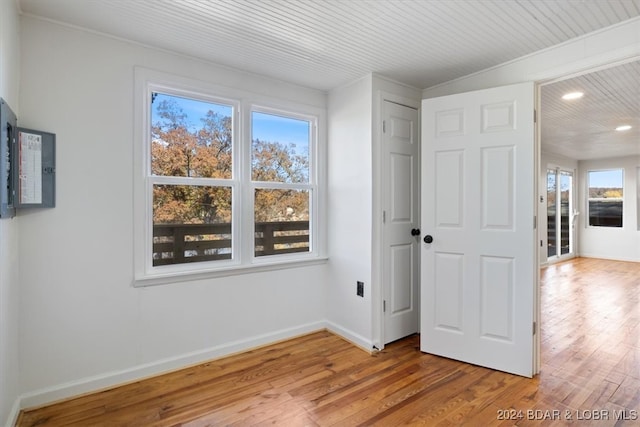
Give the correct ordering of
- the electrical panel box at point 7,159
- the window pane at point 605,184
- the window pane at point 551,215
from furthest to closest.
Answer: the window pane at point 605,184 → the window pane at point 551,215 → the electrical panel box at point 7,159

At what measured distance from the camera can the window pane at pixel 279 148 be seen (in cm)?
290

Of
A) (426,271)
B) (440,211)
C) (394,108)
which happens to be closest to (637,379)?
(426,271)

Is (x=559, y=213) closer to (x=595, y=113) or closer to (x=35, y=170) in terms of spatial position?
(x=595, y=113)

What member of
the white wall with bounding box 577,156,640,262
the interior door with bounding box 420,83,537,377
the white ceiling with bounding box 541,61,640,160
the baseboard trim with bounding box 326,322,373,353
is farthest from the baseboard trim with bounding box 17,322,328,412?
the white wall with bounding box 577,156,640,262

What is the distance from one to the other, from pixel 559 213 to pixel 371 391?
7221mm

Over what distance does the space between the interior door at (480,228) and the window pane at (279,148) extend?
1134 mm

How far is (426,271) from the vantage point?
2.77 m

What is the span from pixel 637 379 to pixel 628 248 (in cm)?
667

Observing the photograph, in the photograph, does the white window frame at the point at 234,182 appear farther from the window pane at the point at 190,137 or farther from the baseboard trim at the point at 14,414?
the baseboard trim at the point at 14,414

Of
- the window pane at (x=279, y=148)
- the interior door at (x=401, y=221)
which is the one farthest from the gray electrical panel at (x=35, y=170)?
the interior door at (x=401, y=221)

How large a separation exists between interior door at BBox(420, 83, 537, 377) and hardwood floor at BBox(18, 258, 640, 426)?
26 cm

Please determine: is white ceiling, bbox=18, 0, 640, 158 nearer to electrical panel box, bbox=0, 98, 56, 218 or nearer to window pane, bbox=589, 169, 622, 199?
electrical panel box, bbox=0, 98, 56, 218

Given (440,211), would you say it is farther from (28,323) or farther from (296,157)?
(28,323)

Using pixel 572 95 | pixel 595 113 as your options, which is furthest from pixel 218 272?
pixel 595 113
